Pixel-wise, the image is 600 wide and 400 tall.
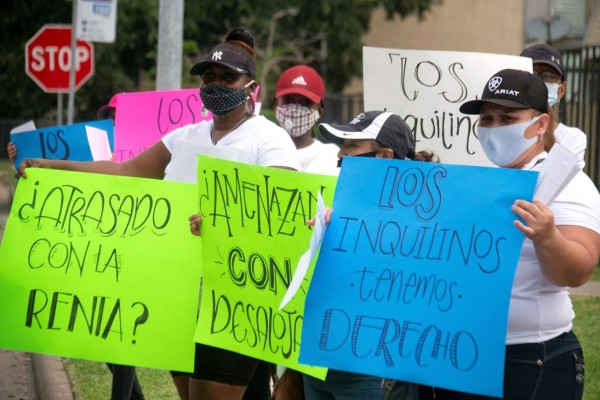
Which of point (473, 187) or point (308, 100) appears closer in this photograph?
point (473, 187)

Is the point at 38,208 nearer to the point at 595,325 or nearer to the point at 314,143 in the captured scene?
the point at 314,143

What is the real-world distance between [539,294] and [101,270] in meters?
1.92

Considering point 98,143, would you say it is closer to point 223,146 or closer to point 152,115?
point 152,115

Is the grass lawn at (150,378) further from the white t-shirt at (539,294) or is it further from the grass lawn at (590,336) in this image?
the white t-shirt at (539,294)

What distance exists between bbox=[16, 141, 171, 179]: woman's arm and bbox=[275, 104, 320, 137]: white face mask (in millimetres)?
1046

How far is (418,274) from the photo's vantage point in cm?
378

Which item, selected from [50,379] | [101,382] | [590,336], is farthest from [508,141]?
[590,336]

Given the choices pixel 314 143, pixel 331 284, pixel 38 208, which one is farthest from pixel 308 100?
pixel 331 284

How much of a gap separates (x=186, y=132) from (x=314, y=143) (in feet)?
4.18

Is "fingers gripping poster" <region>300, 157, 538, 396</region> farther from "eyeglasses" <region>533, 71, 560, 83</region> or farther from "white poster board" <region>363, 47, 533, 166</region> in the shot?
"eyeglasses" <region>533, 71, 560, 83</region>

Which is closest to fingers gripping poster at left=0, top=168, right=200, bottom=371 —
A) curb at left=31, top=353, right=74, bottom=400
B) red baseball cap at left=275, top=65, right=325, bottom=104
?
red baseball cap at left=275, top=65, right=325, bottom=104

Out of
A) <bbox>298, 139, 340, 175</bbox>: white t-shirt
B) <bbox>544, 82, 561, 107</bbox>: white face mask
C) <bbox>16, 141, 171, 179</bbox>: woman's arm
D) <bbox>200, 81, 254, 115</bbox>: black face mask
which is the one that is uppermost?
<bbox>200, 81, 254, 115</bbox>: black face mask

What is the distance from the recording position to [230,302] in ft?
14.6

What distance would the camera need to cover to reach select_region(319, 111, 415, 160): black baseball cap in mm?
4164
